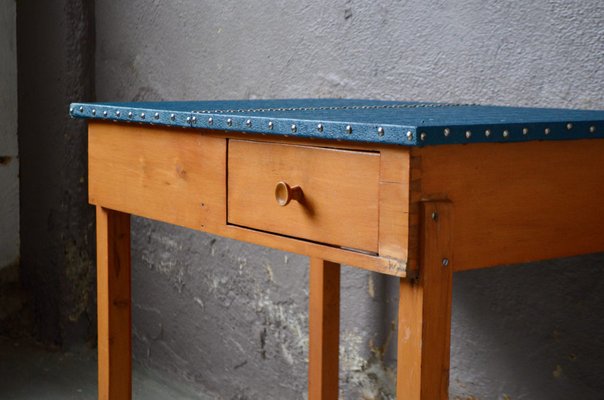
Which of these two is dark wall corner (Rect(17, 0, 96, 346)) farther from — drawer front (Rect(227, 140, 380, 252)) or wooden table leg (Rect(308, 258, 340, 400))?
drawer front (Rect(227, 140, 380, 252))

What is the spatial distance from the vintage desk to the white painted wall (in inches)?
55.1

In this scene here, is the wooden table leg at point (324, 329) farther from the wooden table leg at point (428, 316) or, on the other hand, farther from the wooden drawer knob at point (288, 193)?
the wooden table leg at point (428, 316)

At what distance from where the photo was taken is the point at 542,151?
116 cm

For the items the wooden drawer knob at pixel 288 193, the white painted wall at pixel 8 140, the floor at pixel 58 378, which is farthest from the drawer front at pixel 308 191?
the white painted wall at pixel 8 140

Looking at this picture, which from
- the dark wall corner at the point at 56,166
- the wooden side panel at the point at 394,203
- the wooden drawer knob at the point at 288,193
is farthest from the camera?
the dark wall corner at the point at 56,166

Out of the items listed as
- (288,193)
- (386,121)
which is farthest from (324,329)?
(386,121)

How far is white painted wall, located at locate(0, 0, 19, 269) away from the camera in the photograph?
2.77 meters

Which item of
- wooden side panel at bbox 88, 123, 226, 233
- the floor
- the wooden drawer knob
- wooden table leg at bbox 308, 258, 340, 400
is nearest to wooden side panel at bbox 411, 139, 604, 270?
the wooden drawer knob

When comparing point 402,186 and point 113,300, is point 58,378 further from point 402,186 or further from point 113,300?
point 402,186

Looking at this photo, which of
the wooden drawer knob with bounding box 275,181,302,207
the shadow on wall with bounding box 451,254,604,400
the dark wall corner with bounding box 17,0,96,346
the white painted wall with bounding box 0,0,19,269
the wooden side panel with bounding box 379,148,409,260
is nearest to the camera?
the wooden side panel with bounding box 379,148,409,260

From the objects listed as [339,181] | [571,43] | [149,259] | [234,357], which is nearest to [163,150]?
[339,181]

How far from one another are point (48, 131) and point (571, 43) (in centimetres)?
169

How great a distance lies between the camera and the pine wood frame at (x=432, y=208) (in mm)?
1057

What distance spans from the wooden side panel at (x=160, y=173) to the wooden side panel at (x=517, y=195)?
1.24 feet
